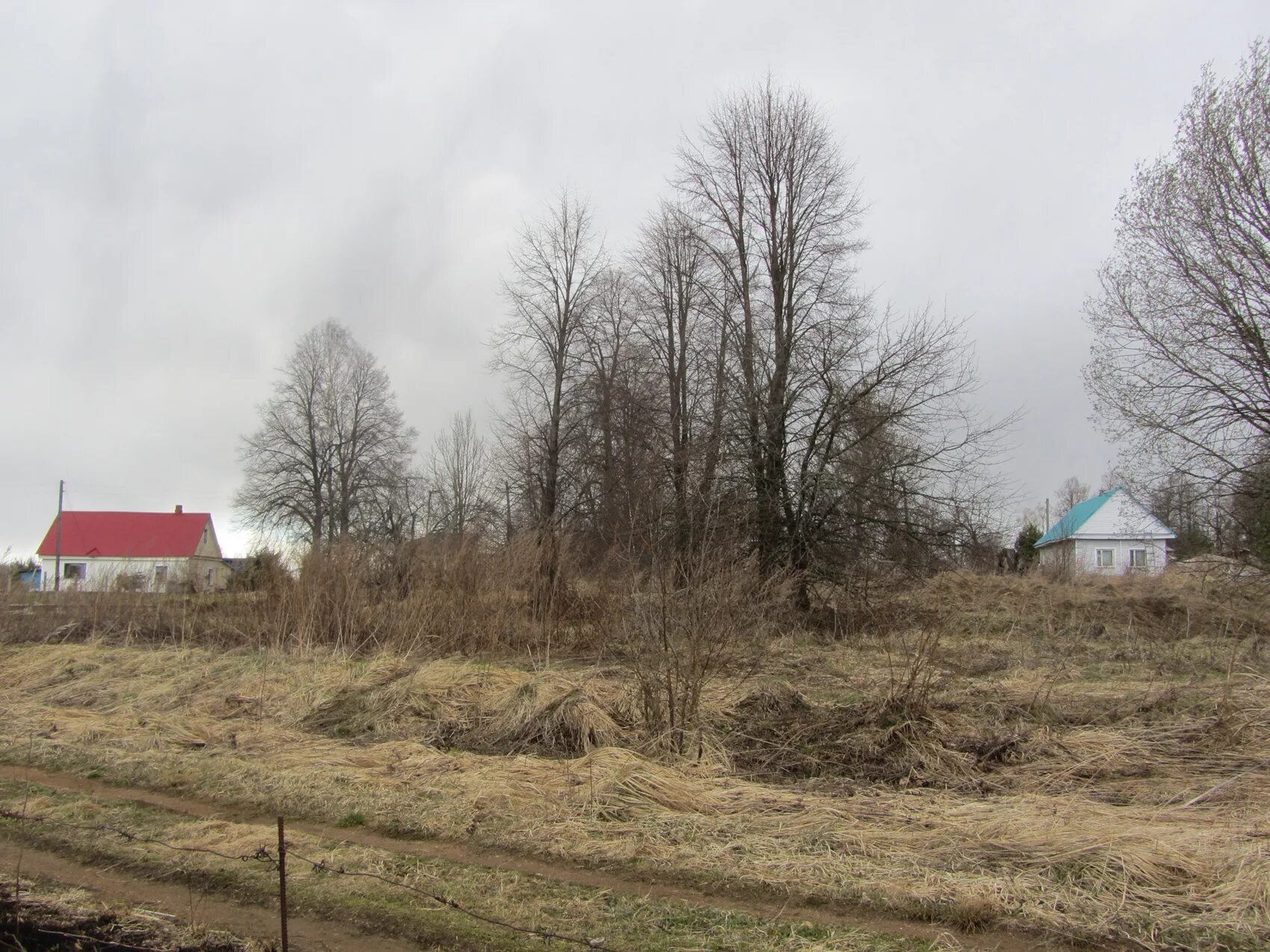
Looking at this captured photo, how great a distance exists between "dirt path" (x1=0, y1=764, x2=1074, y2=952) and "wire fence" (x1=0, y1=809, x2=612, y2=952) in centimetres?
36

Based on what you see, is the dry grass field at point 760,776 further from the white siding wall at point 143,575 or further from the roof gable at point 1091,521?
the roof gable at point 1091,521

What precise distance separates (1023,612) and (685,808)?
513 inches

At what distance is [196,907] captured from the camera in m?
4.37

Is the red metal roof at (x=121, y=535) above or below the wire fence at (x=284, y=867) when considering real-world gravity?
above

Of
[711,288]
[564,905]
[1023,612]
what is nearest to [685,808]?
[564,905]

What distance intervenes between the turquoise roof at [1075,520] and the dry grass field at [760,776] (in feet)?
130

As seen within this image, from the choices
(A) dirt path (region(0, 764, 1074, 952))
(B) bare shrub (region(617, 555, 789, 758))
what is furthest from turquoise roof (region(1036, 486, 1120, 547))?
(A) dirt path (region(0, 764, 1074, 952))

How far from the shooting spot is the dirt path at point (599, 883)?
3.83m

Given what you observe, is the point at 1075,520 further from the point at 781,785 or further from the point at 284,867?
the point at 284,867

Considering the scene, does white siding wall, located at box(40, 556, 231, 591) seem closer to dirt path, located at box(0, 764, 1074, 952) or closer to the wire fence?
dirt path, located at box(0, 764, 1074, 952)

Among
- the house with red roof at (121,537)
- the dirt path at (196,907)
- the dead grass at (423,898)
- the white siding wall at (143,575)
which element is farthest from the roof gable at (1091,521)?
the house with red roof at (121,537)

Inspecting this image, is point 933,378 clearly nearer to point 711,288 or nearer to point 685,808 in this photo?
point 711,288

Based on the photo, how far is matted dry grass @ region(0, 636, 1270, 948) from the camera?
168 inches

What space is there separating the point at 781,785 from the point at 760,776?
31cm
